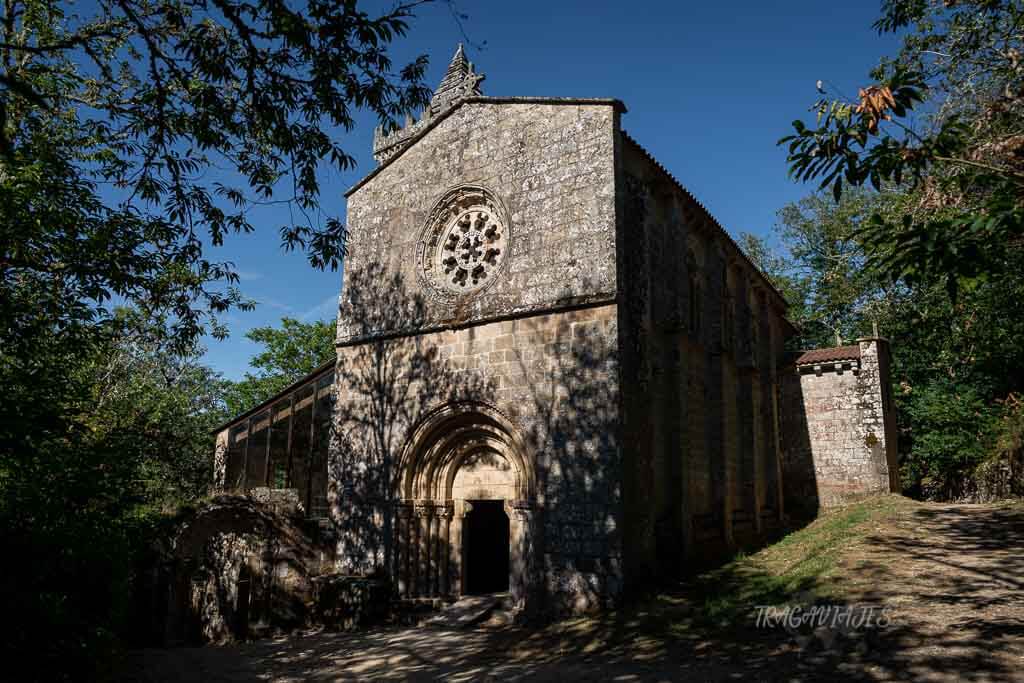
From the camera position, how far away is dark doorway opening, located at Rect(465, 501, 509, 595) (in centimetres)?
1396

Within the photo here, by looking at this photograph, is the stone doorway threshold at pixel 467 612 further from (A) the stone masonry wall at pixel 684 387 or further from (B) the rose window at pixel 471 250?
(B) the rose window at pixel 471 250

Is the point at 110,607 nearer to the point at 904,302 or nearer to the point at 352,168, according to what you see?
the point at 352,168

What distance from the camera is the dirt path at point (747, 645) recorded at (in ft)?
20.6

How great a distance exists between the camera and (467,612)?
1052 centimetres

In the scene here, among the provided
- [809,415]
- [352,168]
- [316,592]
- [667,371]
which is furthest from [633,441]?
[809,415]

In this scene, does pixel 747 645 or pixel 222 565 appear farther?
pixel 222 565

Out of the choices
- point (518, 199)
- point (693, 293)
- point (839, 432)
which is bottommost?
point (839, 432)

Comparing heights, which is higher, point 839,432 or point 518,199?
point 518,199

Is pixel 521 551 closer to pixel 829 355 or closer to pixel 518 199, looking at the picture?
pixel 518 199

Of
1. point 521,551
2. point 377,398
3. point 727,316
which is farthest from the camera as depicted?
point 727,316

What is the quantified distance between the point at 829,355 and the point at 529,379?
11.4m

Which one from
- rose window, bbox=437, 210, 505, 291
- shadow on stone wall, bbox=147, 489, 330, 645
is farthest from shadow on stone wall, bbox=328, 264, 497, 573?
shadow on stone wall, bbox=147, 489, 330, 645

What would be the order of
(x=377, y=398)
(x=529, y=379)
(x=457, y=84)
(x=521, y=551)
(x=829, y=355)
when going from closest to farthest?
(x=521, y=551) → (x=529, y=379) → (x=377, y=398) → (x=829, y=355) → (x=457, y=84)

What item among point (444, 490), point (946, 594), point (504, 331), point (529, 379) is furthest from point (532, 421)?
point (946, 594)
